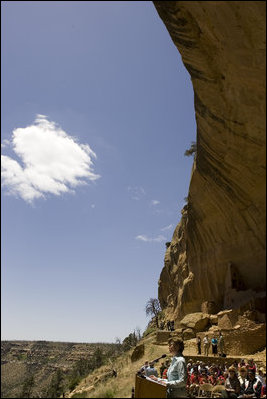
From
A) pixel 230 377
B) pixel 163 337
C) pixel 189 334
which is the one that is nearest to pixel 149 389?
pixel 230 377

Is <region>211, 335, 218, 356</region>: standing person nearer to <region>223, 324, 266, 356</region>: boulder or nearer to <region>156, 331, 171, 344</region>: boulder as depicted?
<region>223, 324, 266, 356</region>: boulder

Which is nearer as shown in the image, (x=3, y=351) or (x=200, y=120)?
(x=200, y=120)

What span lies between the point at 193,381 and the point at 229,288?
6.96 metres

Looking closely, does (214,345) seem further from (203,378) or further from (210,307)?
(210,307)

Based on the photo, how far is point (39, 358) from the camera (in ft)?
266

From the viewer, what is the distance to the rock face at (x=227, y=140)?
9.59 meters

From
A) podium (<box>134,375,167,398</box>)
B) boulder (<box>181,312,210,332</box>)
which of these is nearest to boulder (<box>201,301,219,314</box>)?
boulder (<box>181,312,210,332</box>)

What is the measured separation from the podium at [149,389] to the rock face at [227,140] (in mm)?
7490

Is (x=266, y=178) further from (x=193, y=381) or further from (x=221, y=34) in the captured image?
(x=193, y=381)

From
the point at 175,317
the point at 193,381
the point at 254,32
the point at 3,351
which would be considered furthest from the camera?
the point at 3,351

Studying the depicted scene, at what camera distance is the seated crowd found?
5.87 m

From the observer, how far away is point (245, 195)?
13.0 meters

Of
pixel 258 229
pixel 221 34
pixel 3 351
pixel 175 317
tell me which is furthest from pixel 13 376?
pixel 221 34

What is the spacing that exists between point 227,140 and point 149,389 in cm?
940
